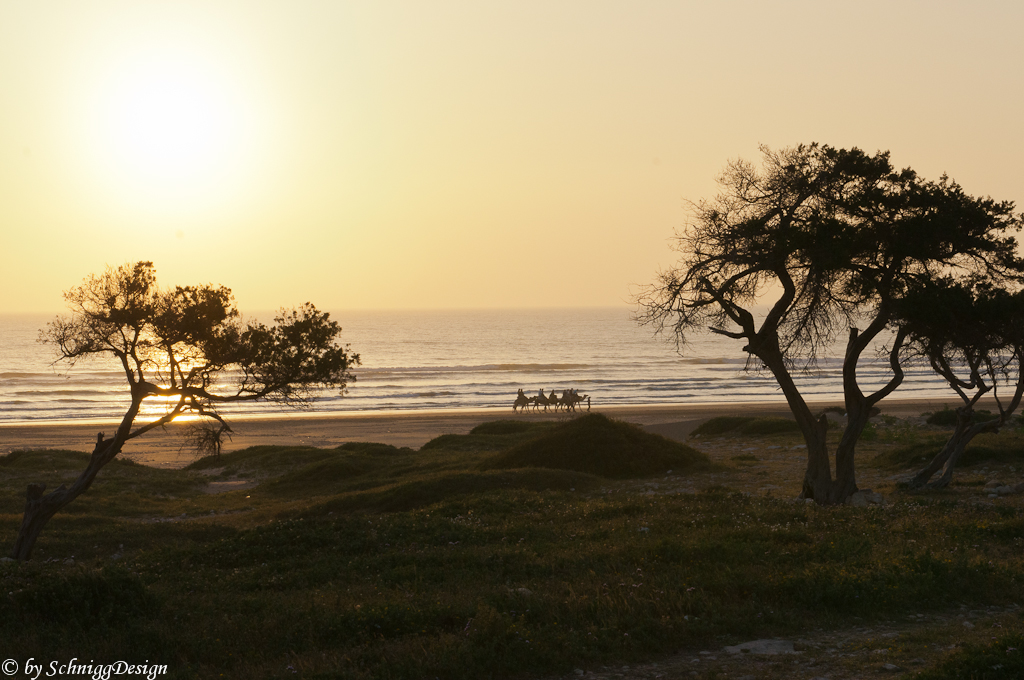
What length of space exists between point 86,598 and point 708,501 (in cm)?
1204

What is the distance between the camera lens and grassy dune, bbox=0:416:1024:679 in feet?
27.1

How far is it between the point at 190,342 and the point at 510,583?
9989 mm

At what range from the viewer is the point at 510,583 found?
35.4ft

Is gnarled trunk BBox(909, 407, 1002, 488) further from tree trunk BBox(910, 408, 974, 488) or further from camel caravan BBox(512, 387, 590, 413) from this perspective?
camel caravan BBox(512, 387, 590, 413)

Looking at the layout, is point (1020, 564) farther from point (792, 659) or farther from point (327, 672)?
point (327, 672)

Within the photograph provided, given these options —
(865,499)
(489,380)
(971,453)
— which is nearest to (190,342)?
(865,499)

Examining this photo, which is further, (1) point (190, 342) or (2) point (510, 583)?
(1) point (190, 342)

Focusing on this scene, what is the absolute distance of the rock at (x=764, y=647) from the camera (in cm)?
833

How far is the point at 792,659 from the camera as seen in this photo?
26.3 feet

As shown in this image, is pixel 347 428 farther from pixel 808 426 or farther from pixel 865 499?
pixel 865 499

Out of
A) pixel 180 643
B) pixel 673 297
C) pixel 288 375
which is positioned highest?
pixel 673 297

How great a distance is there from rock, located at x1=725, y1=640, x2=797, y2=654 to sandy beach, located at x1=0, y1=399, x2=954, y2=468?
34052 mm

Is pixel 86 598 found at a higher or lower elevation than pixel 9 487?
higher

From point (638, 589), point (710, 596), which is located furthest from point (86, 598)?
point (710, 596)
